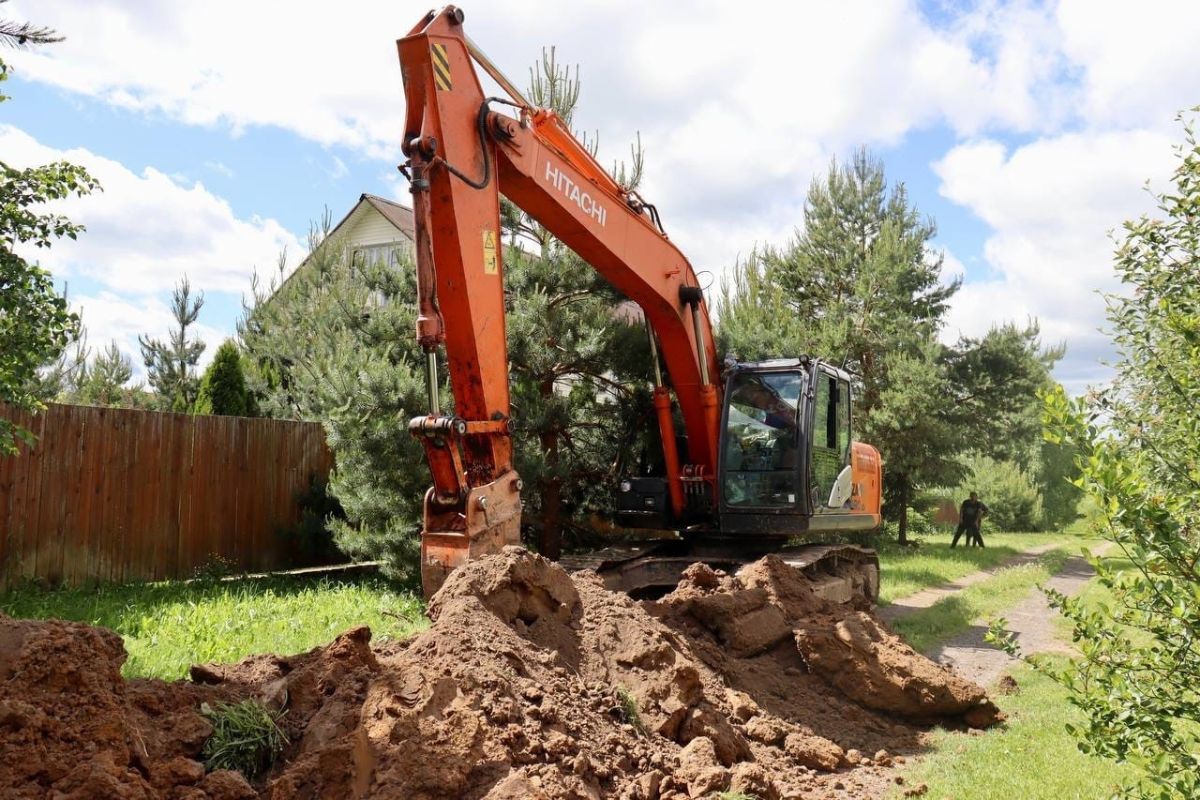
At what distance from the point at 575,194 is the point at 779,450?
336cm

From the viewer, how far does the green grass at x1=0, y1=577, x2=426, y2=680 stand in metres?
6.71

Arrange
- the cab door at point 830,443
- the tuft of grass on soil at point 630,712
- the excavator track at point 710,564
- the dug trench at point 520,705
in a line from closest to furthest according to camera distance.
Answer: the dug trench at point 520,705
the tuft of grass on soil at point 630,712
the excavator track at point 710,564
the cab door at point 830,443

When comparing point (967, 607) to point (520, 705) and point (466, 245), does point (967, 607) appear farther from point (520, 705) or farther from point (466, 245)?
point (520, 705)

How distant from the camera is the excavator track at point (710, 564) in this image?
824cm

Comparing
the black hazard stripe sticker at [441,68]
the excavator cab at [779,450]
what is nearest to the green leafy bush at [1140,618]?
the black hazard stripe sticker at [441,68]

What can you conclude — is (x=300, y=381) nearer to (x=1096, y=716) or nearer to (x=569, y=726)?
(x=569, y=726)

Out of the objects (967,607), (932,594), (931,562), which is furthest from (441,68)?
(931,562)

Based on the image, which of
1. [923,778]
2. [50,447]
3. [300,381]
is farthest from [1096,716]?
[300,381]

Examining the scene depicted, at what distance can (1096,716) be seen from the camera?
289 cm

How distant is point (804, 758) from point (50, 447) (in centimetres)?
792

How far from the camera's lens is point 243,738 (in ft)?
12.6

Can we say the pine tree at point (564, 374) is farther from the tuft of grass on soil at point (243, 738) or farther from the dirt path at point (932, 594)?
the tuft of grass on soil at point (243, 738)

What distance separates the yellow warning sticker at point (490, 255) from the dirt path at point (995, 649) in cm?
447

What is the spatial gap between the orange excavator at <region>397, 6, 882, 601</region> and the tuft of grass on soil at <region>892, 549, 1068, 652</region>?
76 cm
